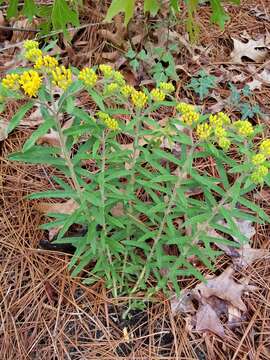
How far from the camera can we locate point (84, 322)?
166cm

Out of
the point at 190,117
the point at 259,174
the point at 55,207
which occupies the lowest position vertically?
the point at 55,207

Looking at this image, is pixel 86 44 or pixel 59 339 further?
pixel 86 44

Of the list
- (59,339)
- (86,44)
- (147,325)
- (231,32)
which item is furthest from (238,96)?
(59,339)

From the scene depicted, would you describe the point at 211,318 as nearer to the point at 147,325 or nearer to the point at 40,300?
the point at 147,325

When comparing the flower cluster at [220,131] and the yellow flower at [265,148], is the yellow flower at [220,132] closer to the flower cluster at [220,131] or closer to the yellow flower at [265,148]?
the flower cluster at [220,131]

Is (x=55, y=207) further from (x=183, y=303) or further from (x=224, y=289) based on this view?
(x=224, y=289)

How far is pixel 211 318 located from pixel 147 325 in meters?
0.22

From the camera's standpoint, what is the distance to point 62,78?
1.13 m

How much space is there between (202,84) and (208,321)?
115 cm

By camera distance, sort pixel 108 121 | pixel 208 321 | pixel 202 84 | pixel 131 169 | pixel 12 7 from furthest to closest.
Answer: pixel 202 84, pixel 12 7, pixel 208 321, pixel 131 169, pixel 108 121

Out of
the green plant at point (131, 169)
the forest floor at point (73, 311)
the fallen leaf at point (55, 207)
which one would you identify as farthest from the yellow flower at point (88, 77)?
the fallen leaf at point (55, 207)

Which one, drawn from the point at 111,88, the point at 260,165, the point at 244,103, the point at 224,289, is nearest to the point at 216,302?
the point at 224,289

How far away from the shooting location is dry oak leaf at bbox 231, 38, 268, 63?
256 cm

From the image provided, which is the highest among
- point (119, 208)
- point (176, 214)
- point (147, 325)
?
point (176, 214)
